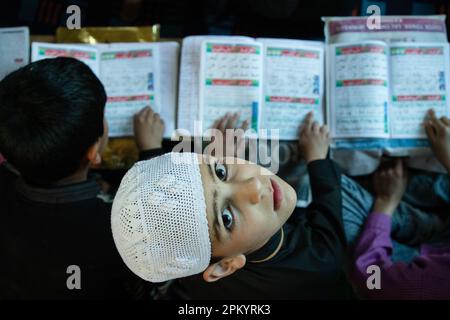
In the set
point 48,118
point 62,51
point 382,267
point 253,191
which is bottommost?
point 382,267

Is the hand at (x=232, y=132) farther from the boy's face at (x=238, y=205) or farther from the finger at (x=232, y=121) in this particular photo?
the boy's face at (x=238, y=205)

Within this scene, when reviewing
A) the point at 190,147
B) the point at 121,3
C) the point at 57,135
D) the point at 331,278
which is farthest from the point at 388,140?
the point at 121,3

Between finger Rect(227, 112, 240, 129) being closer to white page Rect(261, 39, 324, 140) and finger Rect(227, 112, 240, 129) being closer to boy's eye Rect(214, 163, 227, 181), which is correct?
white page Rect(261, 39, 324, 140)

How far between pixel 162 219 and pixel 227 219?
11 centimetres

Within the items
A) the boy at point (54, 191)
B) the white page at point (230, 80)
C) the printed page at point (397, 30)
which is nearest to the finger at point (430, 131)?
the printed page at point (397, 30)

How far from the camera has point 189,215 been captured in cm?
60

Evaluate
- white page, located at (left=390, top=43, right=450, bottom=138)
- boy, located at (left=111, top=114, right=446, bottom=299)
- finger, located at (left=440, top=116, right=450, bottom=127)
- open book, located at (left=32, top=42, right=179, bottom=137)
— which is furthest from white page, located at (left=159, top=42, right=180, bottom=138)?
finger, located at (left=440, top=116, right=450, bottom=127)

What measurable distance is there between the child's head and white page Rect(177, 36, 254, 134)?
30 cm

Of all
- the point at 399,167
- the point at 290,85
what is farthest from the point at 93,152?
the point at 399,167

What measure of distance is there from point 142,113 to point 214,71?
20 cm

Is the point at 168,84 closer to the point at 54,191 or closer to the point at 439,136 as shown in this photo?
the point at 54,191

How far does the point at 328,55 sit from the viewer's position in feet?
3.22

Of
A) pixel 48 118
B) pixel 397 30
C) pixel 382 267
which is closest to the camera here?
pixel 48 118
